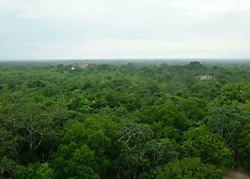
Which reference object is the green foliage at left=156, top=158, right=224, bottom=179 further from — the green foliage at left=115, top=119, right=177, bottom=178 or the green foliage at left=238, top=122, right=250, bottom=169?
the green foliage at left=238, top=122, right=250, bottom=169

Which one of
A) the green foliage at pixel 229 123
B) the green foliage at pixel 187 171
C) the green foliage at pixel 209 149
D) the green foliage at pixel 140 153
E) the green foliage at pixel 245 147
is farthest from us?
the green foliage at pixel 229 123

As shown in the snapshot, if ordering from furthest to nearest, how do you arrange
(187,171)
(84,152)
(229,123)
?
(229,123) < (84,152) < (187,171)

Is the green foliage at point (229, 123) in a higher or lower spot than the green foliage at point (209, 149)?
higher

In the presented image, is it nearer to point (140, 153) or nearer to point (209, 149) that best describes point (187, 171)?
point (140, 153)

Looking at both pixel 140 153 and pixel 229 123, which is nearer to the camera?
pixel 140 153

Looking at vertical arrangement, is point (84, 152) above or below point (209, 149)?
above

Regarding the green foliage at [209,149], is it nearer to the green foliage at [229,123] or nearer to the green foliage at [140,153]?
the green foliage at [229,123]

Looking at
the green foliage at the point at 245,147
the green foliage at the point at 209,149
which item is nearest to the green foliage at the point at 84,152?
the green foliage at the point at 209,149

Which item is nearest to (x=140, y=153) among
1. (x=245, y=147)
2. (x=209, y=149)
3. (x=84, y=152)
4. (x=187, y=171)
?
(x=187, y=171)

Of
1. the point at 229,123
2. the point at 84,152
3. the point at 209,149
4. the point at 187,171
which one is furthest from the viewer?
the point at 229,123

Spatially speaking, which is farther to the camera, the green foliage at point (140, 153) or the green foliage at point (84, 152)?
the green foliage at point (140, 153)
